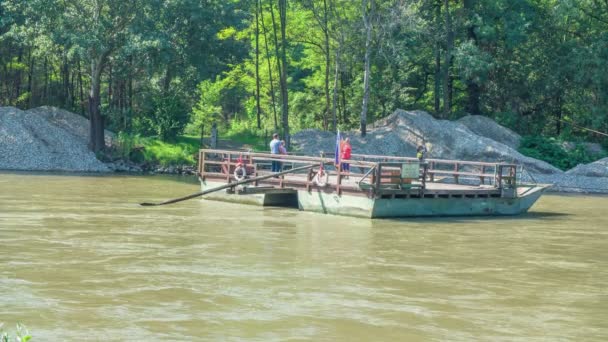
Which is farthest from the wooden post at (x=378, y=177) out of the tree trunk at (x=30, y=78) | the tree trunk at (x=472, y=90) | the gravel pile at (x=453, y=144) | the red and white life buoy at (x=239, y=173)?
the tree trunk at (x=30, y=78)

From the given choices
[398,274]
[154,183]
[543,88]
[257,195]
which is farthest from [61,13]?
[398,274]

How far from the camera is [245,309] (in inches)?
566

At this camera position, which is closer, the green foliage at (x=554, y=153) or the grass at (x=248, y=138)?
the green foliage at (x=554, y=153)

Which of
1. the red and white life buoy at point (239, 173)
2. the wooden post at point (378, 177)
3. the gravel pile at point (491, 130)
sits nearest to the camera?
the wooden post at point (378, 177)

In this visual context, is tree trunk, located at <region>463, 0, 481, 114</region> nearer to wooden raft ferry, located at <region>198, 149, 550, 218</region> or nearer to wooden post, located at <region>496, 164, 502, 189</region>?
wooden raft ferry, located at <region>198, 149, 550, 218</region>

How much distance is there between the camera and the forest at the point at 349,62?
A: 4962 centimetres

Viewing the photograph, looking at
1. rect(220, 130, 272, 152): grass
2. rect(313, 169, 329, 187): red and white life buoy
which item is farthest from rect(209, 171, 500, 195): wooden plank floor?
rect(220, 130, 272, 152): grass

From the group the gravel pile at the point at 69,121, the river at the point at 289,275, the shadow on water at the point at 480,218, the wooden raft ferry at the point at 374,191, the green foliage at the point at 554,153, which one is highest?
the gravel pile at the point at 69,121

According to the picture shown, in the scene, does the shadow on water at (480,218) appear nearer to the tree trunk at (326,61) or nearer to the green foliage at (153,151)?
the green foliage at (153,151)

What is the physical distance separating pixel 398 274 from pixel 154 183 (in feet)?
73.5

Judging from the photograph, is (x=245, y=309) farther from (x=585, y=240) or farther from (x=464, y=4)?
(x=464, y=4)

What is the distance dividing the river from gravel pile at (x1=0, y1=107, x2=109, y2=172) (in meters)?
16.5

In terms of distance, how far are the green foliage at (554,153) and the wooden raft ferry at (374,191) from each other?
18552 millimetres

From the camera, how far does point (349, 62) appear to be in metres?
58.1
